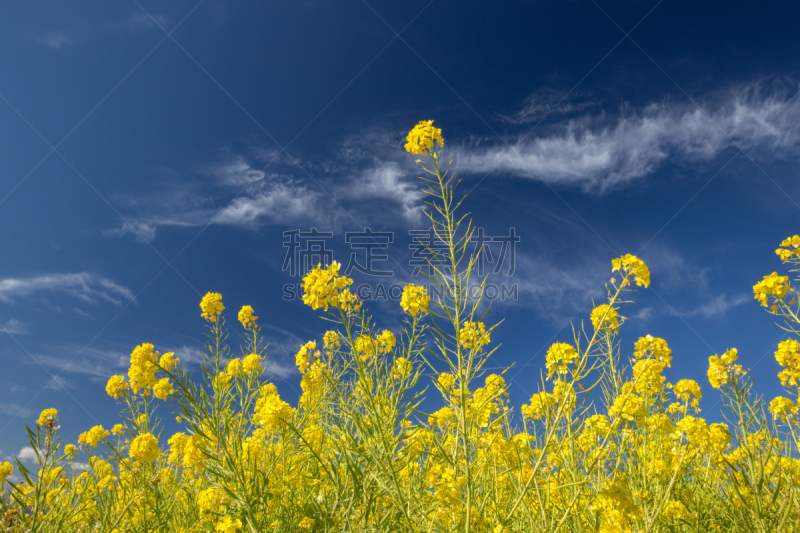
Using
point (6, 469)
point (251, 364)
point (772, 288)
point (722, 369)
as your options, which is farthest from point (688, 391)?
point (6, 469)

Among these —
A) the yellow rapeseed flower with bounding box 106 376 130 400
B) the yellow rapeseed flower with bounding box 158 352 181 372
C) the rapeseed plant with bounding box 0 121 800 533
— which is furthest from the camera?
the yellow rapeseed flower with bounding box 106 376 130 400

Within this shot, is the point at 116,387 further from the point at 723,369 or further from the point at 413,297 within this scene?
the point at 723,369

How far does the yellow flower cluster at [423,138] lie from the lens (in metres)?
2.25

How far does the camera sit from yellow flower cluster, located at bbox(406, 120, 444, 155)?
225 cm

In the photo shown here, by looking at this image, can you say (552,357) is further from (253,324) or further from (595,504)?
(253,324)

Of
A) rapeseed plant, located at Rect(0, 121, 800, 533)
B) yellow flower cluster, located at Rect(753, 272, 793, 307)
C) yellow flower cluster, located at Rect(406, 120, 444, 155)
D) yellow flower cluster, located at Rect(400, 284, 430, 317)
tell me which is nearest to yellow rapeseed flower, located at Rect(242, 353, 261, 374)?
rapeseed plant, located at Rect(0, 121, 800, 533)

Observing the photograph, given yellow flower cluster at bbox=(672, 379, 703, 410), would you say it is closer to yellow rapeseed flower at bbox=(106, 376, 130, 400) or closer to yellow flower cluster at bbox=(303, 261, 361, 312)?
yellow flower cluster at bbox=(303, 261, 361, 312)

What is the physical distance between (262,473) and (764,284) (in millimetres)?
4555

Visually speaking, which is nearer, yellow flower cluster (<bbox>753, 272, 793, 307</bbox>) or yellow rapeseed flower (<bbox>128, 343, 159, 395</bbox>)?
yellow rapeseed flower (<bbox>128, 343, 159, 395</bbox>)

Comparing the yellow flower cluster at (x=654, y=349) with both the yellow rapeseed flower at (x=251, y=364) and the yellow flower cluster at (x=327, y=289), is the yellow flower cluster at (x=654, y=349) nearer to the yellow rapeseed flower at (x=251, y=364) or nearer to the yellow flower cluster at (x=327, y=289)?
the yellow flower cluster at (x=327, y=289)

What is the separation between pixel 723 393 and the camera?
3338 millimetres

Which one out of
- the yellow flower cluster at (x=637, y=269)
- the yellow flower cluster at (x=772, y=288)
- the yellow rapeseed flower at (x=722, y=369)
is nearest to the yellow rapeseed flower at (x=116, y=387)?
the yellow flower cluster at (x=637, y=269)

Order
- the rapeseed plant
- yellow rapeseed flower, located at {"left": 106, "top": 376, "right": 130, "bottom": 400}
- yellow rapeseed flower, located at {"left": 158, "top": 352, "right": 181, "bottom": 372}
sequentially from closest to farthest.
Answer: the rapeseed plant, yellow rapeseed flower, located at {"left": 158, "top": 352, "right": 181, "bottom": 372}, yellow rapeseed flower, located at {"left": 106, "top": 376, "right": 130, "bottom": 400}

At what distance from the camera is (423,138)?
2240mm
